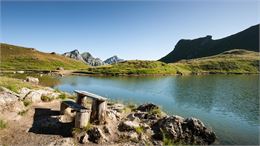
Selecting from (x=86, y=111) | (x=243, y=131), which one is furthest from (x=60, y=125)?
(x=243, y=131)

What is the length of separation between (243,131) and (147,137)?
36.5 ft

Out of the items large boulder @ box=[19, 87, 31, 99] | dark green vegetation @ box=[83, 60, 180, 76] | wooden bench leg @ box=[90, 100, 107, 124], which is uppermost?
dark green vegetation @ box=[83, 60, 180, 76]

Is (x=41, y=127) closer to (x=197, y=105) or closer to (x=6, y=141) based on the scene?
(x=6, y=141)

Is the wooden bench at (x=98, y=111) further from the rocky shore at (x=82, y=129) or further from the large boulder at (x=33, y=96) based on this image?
the large boulder at (x=33, y=96)

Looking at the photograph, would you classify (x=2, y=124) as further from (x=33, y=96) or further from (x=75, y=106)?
(x=33, y=96)

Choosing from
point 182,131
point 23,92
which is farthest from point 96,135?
point 23,92

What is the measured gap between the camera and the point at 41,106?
814 inches

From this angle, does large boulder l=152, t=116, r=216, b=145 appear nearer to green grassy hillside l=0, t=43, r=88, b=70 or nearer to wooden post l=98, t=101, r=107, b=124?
wooden post l=98, t=101, r=107, b=124

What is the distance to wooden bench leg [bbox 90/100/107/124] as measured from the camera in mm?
16328

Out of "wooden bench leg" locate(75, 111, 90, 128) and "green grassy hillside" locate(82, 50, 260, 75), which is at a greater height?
"green grassy hillside" locate(82, 50, 260, 75)

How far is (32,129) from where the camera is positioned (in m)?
15.5

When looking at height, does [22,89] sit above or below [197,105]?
above

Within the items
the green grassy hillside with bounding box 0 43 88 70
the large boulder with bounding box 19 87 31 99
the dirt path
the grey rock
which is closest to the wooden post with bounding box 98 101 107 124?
the dirt path

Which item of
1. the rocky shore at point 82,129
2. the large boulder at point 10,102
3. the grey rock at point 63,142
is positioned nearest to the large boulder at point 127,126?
the rocky shore at point 82,129
